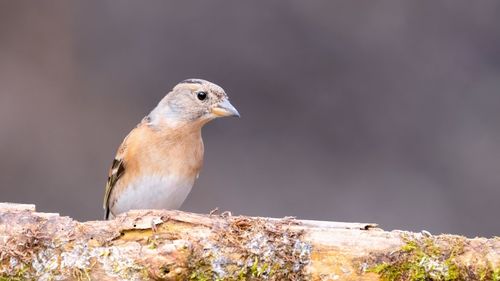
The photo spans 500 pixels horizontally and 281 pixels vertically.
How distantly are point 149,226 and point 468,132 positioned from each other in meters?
2.80

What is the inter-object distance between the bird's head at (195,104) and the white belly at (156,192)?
0.71ft

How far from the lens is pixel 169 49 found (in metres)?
5.04

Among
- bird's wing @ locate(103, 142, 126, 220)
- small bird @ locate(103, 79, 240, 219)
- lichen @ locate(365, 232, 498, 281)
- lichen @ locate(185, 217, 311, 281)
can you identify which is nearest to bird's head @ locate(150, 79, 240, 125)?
small bird @ locate(103, 79, 240, 219)

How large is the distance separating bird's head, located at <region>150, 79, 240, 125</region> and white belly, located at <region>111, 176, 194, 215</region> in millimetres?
216

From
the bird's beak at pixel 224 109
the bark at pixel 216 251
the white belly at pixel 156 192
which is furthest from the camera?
the white belly at pixel 156 192

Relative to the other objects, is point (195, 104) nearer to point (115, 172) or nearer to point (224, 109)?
point (224, 109)

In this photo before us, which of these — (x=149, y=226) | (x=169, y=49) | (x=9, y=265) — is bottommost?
(x=9, y=265)

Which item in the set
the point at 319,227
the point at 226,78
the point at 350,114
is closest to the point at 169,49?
the point at 226,78

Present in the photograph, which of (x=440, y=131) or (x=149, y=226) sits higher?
(x=440, y=131)

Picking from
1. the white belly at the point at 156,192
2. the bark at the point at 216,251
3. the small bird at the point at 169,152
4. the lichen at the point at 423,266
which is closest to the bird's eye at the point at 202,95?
the small bird at the point at 169,152

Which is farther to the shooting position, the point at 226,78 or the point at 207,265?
the point at 226,78

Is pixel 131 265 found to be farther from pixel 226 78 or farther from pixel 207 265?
pixel 226 78

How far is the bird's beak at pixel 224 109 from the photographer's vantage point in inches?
130

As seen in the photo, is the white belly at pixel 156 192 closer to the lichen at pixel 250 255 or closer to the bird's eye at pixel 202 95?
the bird's eye at pixel 202 95
